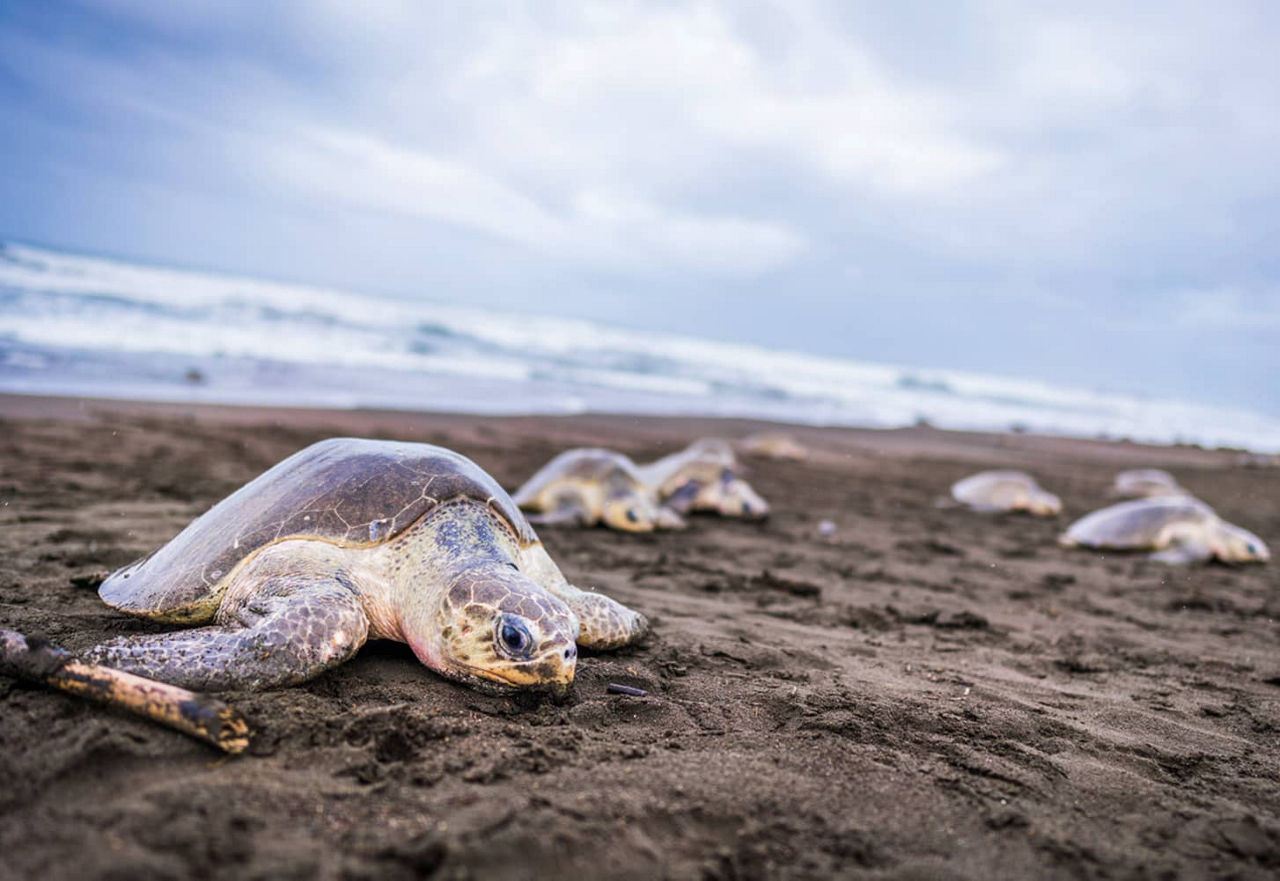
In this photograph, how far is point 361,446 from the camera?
3.48 meters

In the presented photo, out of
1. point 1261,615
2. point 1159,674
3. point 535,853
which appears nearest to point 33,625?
point 535,853

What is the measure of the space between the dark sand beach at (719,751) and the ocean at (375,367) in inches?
454

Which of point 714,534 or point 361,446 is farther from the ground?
point 361,446

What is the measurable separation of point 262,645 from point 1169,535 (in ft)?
28.4

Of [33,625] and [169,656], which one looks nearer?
[169,656]

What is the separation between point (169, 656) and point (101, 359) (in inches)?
675

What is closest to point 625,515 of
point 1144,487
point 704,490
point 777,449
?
point 704,490

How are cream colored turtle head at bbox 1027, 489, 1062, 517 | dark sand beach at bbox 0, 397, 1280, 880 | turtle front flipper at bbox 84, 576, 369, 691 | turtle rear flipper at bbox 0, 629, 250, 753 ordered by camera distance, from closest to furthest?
dark sand beach at bbox 0, 397, 1280, 880
turtle rear flipper at bbox 0, 629, 250, 753
turtle front flipper at bbox 84, 576, 369, 691
cream colored turtle head at bbox 1027, 489, 1062, 517

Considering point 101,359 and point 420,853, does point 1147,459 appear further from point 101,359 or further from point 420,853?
point 101,359

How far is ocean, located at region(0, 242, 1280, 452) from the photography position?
15648mm

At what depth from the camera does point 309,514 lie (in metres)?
3.05

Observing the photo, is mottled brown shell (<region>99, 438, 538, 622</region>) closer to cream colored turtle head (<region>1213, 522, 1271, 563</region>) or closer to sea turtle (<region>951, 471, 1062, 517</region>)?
cream colored turtle head (<region>1213, 522, 1271, 563</region>)

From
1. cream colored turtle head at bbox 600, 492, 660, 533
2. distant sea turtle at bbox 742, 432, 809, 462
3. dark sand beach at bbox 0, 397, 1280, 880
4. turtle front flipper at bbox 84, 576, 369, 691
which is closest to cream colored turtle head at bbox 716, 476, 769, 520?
cream colored turtle head at bbox 600, 492, 660, 533

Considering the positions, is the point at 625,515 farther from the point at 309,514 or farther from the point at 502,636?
the point at 502,636
